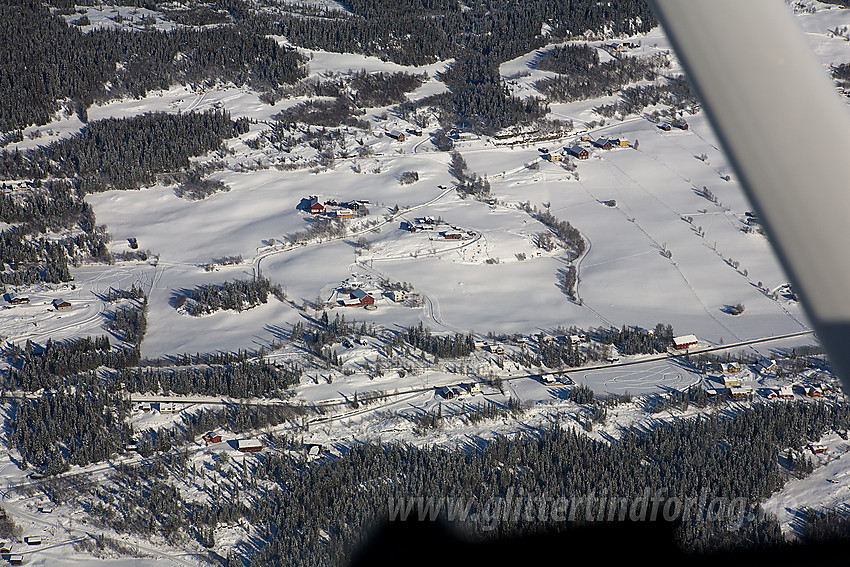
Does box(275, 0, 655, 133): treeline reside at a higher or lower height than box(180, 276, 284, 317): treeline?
higher

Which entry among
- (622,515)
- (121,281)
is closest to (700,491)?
(622,515)

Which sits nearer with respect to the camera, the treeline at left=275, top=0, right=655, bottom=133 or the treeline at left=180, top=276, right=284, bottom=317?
the treeline at left=180, top=276, right=284, bottom=317

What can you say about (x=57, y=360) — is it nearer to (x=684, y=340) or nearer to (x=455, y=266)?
(x=455, y=266)

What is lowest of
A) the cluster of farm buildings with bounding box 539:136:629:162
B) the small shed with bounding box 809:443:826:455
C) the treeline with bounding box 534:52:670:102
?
the small shed with bounding box 809:443:826:455

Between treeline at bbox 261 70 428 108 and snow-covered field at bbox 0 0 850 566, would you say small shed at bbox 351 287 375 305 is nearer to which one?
snow-covered field at bbox 0 0 850 566

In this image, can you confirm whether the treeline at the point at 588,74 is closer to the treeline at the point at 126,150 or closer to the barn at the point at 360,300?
the treeline at the point at 126,150

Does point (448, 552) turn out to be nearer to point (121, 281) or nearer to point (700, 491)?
point (700, 491)

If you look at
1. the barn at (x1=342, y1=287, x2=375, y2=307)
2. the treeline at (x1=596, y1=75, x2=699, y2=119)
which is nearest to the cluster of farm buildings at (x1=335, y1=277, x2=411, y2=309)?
the barn at (x1=342, y1=287, x2=375, y2=307)
